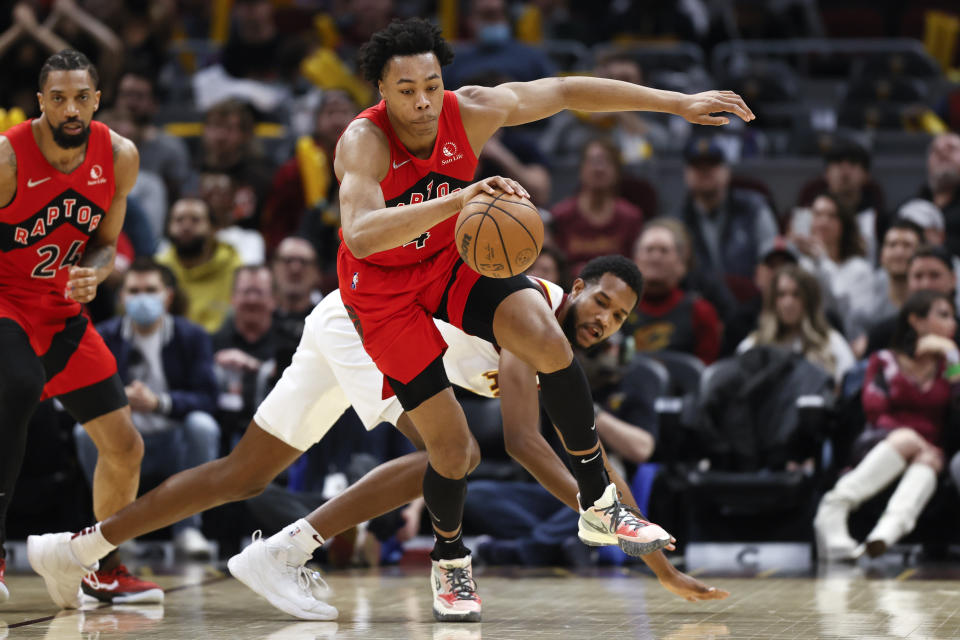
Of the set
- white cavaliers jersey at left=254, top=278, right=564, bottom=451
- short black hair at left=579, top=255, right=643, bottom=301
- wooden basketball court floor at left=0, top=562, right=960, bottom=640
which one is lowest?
wooden basketball court floor at left=0, top=562, right=960, bottom=640

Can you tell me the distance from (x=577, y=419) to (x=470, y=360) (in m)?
0.86

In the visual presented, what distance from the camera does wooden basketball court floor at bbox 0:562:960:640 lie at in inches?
181

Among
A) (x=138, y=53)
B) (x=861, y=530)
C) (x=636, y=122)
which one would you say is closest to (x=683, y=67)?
(x=636, y=122)

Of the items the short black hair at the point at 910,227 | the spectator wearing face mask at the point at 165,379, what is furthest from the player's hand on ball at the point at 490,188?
the short black hair at the point at 910,227

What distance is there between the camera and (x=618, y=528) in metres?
4.65

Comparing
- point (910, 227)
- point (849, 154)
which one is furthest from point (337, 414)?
point (849, 154)

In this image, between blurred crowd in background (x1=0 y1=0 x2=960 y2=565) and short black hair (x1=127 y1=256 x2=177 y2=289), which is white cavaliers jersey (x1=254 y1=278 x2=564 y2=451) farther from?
short black hair (x1=127 y1=256 x2=177 y2=289)

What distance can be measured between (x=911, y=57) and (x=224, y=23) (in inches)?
302

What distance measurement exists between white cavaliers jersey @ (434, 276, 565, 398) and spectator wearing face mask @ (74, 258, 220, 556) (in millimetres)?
2664

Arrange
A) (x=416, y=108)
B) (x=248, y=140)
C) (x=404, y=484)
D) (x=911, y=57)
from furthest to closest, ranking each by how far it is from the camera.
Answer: (x=911, y=57) → (x=248, y=140) → (x=404, y=484) → (x=416, y=108)

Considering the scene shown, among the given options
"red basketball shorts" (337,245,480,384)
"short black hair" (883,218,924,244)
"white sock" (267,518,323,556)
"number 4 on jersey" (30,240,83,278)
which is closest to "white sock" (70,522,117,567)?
"white sock" (267,518,323,556)

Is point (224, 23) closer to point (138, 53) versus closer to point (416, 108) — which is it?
point (138, 53)

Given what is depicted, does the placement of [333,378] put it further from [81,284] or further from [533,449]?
[81,284]

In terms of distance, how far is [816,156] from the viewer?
1097cm
